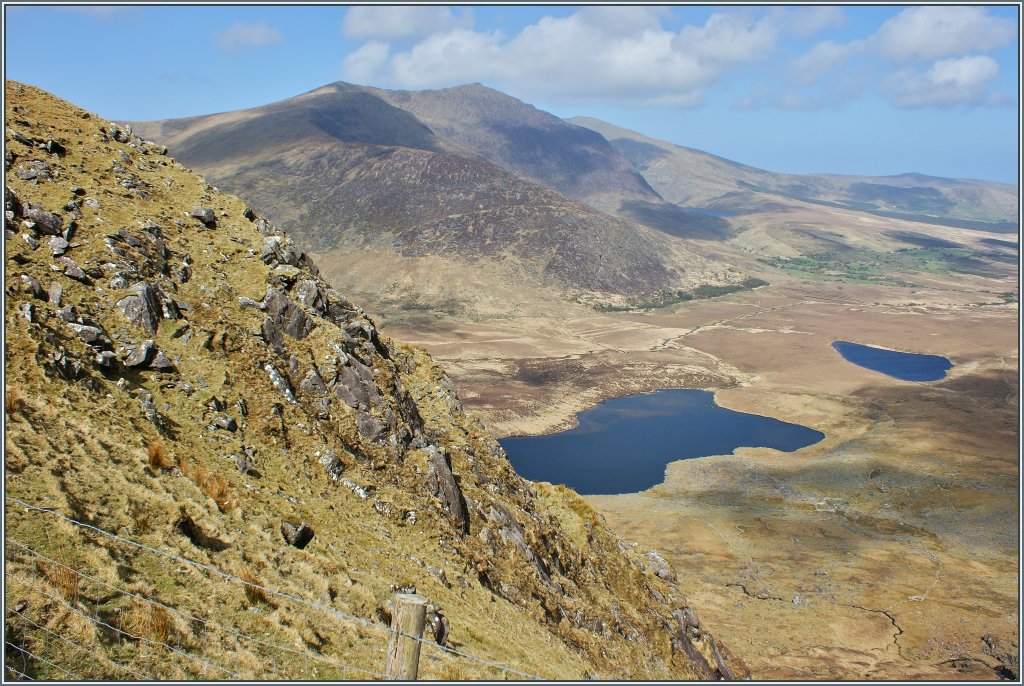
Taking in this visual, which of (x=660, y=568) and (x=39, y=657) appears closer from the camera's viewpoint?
(x=39, y=657)

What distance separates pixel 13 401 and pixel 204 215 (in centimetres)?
1414

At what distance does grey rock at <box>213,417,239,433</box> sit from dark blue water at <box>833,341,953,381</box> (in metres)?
117

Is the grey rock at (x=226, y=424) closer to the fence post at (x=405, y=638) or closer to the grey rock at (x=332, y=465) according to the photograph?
the grey rock at (x=332, y=465)

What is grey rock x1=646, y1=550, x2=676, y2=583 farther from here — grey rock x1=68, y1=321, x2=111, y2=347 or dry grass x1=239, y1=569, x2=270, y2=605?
grey rock x1=68, y1=321, x2=111, y2=347

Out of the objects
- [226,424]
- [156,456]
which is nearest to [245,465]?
[226,424]

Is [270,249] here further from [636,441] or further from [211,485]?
[636,441]

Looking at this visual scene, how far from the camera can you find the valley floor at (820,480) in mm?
40188

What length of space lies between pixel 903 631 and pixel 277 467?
127 feet

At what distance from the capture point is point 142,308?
20328 millimetres

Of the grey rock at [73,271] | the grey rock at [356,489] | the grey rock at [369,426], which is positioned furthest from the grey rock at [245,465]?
the grey rock at [73,271]

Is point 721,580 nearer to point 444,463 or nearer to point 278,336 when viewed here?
point 444,463

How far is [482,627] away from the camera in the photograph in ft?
57.8

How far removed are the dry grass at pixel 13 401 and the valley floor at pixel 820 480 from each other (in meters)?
32.5

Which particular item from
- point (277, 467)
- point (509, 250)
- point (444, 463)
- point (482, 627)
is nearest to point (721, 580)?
point (444, 463)
